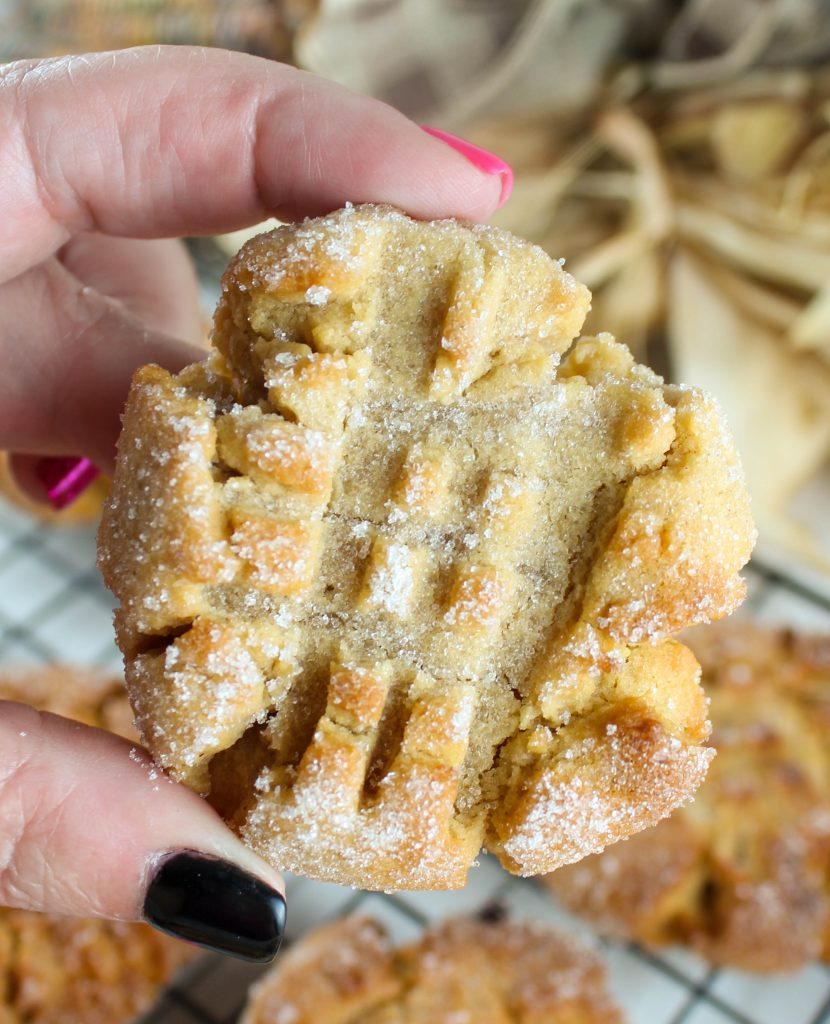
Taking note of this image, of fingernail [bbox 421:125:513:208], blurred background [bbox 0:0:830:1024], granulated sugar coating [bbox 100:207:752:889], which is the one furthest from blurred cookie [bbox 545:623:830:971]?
fingernail [bbox 421:125:513:208]

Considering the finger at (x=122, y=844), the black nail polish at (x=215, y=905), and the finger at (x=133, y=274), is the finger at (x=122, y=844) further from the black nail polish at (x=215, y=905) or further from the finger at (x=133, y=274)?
the finger at (x=133, y=274)

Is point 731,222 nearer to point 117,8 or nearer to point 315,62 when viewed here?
point 315,62

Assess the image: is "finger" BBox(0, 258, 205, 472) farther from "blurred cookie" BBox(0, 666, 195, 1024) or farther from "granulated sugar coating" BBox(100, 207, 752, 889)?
"blurred cookie" BBox(0, 666, 195, 1024)

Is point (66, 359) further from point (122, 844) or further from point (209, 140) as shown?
point (122, 844)

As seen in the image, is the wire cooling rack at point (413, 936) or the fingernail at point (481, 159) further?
the wire cooling rack at point (413, 936)

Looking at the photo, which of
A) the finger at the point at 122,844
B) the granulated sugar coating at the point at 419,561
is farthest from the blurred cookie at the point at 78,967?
the granulated sugar coating at the point at 419,561

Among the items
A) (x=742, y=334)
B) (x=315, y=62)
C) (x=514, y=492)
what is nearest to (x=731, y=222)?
(x=742, y=334)
